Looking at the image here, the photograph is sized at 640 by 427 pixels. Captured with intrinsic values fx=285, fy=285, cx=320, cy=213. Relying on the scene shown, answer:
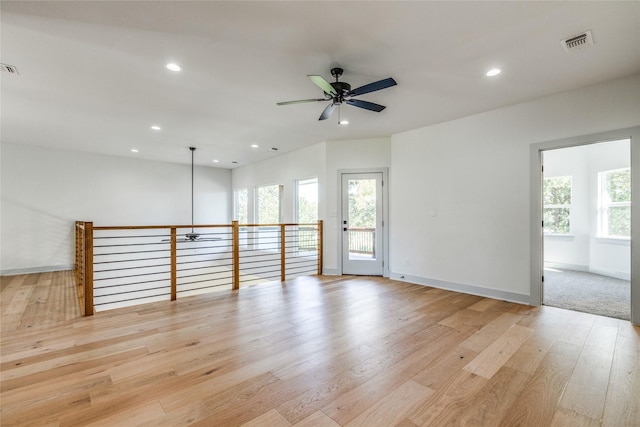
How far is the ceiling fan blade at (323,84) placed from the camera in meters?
2.50

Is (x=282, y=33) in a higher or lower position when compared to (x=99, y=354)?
higher

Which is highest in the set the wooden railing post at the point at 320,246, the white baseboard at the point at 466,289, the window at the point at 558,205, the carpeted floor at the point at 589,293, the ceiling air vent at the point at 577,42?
the ceiling air vent at the point at 577,42

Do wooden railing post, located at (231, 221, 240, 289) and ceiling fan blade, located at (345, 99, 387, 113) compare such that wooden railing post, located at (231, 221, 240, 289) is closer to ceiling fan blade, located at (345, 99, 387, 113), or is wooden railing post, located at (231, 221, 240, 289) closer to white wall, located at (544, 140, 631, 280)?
ceiling fan blade, located at (345, 99, 387, 113)

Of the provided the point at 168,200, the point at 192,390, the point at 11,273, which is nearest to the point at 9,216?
the point at 11,273

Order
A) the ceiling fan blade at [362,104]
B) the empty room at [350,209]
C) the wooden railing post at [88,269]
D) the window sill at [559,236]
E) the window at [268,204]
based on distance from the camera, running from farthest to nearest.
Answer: the window at [268,204]
the window sill at [559,236]
the wooden railing post at [88,269]
the ceiling fan blade at [362,104]
the empty room at [350,209]

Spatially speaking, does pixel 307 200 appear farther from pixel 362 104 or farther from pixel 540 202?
pixel 540 202

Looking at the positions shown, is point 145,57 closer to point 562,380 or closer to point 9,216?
point 562,380

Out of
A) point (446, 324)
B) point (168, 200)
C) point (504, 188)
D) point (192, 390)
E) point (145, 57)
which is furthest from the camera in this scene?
point (168, 200)

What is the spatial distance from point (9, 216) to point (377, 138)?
7716 mm

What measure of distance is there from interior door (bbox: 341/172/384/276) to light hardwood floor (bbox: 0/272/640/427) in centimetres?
185

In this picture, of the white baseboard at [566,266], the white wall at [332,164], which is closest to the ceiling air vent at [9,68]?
the white wall at [332,164]

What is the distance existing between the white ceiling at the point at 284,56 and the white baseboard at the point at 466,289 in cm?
263

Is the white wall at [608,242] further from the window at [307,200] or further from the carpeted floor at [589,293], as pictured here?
the window at [307,200]

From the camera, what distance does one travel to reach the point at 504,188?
4.05 meters
